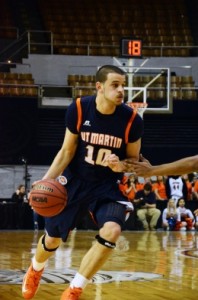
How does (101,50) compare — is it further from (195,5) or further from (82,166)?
(82,166)

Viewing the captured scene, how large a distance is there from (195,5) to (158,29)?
7.28 ft

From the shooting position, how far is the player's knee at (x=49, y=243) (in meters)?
6.12

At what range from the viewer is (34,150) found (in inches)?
841

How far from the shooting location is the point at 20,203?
754 inches

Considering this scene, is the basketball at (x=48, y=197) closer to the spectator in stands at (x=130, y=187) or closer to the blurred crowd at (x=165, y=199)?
the blurred crowd at (x=165, y=199)

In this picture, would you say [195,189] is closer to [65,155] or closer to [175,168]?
[65,155]

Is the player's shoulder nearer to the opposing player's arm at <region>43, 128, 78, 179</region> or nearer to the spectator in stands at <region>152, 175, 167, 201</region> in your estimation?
the opposing player's arm at <region>43, 128, 78, 179</region>

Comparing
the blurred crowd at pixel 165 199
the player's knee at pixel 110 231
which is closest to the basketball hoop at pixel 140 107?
the blurred crowd at pixel 165 199

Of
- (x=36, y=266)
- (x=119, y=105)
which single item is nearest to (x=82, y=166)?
(x=119, y=105)

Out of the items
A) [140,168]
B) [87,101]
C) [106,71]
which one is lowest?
[140,168]

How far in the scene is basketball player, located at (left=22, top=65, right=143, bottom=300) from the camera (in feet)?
19.2

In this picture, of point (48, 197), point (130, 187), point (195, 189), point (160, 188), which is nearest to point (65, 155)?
point (48, 197)

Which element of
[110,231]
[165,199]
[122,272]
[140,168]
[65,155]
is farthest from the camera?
[165,199]

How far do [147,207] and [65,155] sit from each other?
506 inches
